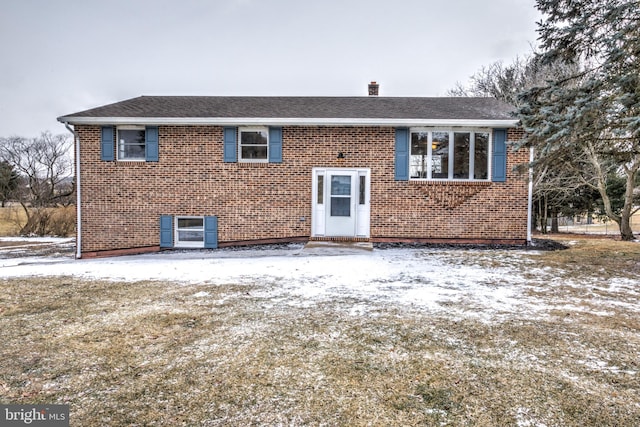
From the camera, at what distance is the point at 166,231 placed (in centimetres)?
1023

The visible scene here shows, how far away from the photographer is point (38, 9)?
15.8 m

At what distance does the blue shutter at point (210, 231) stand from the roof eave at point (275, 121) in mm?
Result: 2703

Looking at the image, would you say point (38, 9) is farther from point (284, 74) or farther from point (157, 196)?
point (284, 74)

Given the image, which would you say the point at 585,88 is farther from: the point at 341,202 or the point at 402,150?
the point at 341,202

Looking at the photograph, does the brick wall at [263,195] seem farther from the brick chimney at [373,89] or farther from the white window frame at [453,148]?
the brick chimney at [373,89]

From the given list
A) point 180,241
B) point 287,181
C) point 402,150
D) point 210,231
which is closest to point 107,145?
point 180,241

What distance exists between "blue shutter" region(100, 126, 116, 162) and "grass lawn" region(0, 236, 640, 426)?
6.12 meters

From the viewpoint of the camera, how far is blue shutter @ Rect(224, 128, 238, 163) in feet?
33.0

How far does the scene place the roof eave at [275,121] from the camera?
374 inches

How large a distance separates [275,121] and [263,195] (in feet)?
6.87

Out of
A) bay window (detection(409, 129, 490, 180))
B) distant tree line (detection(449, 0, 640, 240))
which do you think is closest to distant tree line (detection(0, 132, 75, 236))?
bay window (detection(409, 129, 490, 180))

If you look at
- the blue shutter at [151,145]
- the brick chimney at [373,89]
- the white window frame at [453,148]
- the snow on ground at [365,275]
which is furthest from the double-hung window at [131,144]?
the brick chimney at [373,89]

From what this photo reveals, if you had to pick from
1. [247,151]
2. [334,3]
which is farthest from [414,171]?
[334,3]
